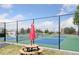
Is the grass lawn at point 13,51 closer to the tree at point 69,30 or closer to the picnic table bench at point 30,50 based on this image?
the picnic table bench at point 30,50

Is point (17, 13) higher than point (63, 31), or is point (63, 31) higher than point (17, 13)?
point (17, 13)

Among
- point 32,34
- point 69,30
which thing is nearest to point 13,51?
point 32,34

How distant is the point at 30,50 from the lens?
3.92m

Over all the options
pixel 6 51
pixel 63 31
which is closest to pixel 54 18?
pixel 63 31

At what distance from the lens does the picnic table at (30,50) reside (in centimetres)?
392

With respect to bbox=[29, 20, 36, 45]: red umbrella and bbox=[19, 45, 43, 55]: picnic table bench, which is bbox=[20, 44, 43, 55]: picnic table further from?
bbox=[29, 20, 36, 45]: red umbrella

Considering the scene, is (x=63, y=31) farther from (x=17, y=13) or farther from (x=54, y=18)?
(x=17, y=13)

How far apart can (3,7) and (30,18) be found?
1.45ft

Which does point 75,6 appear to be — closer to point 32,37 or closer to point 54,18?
point 54,18

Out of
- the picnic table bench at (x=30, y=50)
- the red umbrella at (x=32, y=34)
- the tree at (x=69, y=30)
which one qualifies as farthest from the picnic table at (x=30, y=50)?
the tree at (x=69, y=30)

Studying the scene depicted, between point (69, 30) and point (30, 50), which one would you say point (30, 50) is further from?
point (69, 30)
